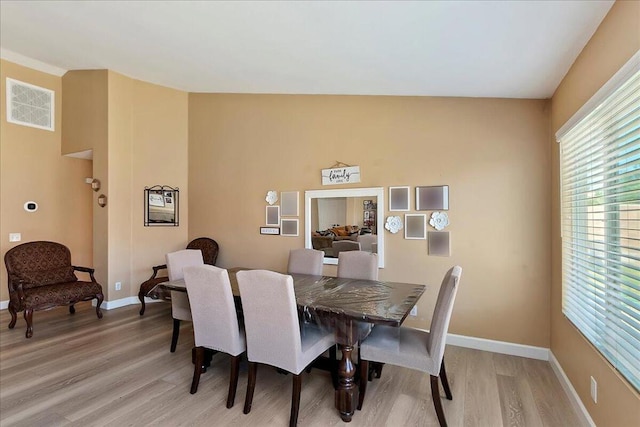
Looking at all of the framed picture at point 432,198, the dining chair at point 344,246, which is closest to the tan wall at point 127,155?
the dining chair at point 344,246

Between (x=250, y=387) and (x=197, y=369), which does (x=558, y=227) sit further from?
(x=197, y=369)

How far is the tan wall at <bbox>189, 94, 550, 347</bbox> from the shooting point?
121 inches


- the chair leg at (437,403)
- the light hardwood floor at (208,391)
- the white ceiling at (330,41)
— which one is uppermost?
the white ceiling at (330,41)

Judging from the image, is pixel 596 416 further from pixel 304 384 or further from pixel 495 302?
pixel 304 384

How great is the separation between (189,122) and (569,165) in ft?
16.1

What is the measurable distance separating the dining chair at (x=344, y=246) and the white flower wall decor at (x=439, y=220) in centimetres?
86

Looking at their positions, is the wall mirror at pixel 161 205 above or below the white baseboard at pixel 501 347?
above

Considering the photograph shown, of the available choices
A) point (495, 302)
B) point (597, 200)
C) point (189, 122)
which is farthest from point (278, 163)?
point (597, 200)

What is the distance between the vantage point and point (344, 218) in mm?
3830

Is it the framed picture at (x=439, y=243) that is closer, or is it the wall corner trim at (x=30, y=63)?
the framed picture at (x=439, y=243)

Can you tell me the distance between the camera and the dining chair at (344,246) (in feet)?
12.4

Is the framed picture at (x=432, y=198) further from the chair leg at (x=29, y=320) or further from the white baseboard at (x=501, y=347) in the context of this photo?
Result: the chair leg at (x=29, y=320)

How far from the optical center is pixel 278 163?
14.3 ft

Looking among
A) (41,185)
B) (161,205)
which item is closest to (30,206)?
(41,185)
